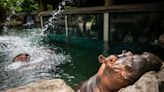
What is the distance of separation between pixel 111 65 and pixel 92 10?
8341 millimetres

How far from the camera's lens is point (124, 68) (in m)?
2.74

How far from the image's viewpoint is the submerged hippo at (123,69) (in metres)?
2.62

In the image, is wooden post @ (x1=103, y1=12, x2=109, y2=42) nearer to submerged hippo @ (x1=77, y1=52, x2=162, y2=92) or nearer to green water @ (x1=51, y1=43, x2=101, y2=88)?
green water @ (x1=51, y1=43, x2=101, y2=88)

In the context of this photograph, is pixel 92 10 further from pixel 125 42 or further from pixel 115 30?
pixel 125 42

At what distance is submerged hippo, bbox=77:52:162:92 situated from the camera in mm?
2619

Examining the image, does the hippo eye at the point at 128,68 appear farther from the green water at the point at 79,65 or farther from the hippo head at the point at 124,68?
the green water at the point at 79,65

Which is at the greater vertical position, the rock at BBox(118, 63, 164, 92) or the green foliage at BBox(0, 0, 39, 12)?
the green foliage at BBox(0, 0, 39, 12)

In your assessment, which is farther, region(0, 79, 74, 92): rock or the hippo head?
region(0, 79, 74, 92): rock

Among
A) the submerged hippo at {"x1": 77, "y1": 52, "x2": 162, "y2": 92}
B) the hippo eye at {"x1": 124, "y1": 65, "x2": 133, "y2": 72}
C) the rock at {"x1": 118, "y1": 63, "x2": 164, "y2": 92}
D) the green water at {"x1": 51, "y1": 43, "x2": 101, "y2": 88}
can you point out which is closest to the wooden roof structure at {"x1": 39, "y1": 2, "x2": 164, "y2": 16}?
the green water at {"x1": 51, "y1": 43, "x2": 101, "y2": 88}

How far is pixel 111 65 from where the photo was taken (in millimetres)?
2906

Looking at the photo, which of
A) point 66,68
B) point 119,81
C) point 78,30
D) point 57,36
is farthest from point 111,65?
point 57,36

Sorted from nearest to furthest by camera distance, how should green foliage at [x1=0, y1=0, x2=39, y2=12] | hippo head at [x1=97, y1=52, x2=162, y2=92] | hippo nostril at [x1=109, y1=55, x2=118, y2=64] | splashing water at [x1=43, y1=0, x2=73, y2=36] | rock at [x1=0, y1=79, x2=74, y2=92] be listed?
hippo head at [x1=97, y1=52, x2=162, y2=92] → hippo nostril at [x1=109, y1=55, x2=118, y2=64] → rock at [x1=0, y1=79, x2=74, y2=92] → splashing water at [x1=43, y1=0, x2=73, y2=36] → green foliage at [x1=0, y1=0, x2=39, y2=12]

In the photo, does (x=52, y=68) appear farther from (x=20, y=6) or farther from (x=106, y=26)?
(x=20, y=6)

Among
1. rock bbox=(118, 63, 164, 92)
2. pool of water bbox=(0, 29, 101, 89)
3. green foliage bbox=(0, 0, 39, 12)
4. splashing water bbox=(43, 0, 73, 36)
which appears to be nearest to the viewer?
rock bbox=(118, 63, 164, 92)
